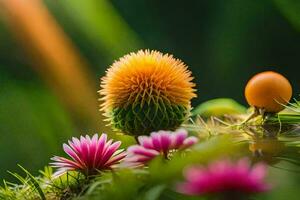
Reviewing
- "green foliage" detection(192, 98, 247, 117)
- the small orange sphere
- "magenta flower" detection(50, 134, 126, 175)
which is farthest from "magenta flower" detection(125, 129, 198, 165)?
"green foliage" detection(192, 98, 247, 117)

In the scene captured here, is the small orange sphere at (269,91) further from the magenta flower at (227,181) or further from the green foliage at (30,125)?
the green foliage at (30,125)

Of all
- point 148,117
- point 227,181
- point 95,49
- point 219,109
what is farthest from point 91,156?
point 95,49

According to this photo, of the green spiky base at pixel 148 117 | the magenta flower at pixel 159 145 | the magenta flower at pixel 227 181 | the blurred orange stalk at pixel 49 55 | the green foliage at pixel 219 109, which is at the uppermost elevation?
the blurred orange stalk at pixel 49 55

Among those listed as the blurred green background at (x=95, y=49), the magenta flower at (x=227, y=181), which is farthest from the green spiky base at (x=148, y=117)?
the blurred green background at (x=95, y=49)

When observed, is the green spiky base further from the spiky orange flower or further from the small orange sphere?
the small orange sphere

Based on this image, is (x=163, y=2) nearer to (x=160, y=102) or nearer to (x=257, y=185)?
(x=160, y=102)

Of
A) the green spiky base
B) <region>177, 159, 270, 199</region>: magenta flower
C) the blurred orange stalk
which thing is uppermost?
the blurred orange stalk

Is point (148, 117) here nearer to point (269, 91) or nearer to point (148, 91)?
point (148, 91)
